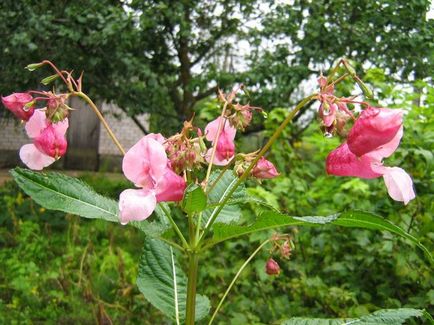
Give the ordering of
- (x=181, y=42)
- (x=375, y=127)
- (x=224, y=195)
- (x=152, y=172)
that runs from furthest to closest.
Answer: (x=181, y=42) → (x=224, y=195) → (x=152, y=172) → (x=375, y=127)

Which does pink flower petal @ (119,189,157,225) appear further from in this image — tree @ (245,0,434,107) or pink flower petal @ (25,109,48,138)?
tree @ (245,0,434,107)

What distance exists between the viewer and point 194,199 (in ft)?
3.43

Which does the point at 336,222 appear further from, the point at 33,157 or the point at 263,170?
the point at 33,157

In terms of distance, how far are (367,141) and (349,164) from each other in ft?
0.36

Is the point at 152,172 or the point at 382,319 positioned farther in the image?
the point at 382,319

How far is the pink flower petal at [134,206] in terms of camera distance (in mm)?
907

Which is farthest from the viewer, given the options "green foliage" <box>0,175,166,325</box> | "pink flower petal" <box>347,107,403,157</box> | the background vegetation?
"green foliage" <box>0,175,166,325</box>

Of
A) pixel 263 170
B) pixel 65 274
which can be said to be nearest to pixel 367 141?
pixel 263 170

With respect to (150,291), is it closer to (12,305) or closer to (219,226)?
(219,226)

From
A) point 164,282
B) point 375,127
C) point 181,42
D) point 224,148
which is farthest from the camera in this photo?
point 181,42

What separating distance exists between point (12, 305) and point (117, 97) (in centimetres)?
299

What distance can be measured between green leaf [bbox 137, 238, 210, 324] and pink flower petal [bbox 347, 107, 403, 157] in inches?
28.6

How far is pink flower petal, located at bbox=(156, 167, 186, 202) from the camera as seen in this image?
957 mm

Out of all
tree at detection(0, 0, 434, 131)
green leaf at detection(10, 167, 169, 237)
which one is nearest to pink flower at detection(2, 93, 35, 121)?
green leaf at detection(10, 167, 169, 237)
